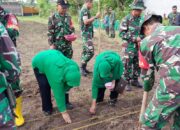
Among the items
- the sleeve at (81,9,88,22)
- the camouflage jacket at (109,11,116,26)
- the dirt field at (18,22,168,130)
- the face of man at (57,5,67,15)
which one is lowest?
the dirt field at (18,22,168,130)

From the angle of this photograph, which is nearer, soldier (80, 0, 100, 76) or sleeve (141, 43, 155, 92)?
sleeve (141, 43, 155, 92)

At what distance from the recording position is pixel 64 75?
142 inches

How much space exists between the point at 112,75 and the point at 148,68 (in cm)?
113

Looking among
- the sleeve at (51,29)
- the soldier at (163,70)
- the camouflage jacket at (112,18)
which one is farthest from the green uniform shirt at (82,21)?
the camouflage jacket at (112,18)

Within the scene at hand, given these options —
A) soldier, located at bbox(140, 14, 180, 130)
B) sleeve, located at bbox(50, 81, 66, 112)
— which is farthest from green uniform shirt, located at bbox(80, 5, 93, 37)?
soldier, located at bbox(140, 14, 180, 130)

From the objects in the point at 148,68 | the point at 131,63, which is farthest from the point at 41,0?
the point at 148,68

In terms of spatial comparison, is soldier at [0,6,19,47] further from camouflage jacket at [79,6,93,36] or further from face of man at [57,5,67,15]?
camouflage jacket at [79,6,93,36]

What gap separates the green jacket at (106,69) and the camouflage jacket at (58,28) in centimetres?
133

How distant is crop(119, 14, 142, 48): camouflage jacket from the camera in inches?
210

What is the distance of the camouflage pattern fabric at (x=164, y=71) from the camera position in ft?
8.41

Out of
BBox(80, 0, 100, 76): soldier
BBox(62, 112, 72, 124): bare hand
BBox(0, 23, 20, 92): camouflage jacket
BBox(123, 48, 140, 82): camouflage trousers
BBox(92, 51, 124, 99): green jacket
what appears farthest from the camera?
BBox(80, 0, 100, 76): soldier

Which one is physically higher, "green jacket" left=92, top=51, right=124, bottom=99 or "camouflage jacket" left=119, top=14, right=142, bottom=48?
"camouflage jacket" left=119, top=14, right=142, bottom=48

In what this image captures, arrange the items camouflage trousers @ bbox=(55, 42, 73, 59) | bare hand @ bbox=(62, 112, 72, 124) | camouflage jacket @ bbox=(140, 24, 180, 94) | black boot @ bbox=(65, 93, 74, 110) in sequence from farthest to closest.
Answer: camouflage trousers @ bbox=(55, 42, 73, 59)
black boot @ bbox=(65, 93, 74, 110)
bare hand @ bbox=(62, 112, 72, 124)
camouflage jacket @ bbox=(140, 24, 180, 94)

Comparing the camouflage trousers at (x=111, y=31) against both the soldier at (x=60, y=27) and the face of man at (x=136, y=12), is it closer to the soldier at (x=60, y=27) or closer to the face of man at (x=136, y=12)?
the face of man at (x=136, y=12)
